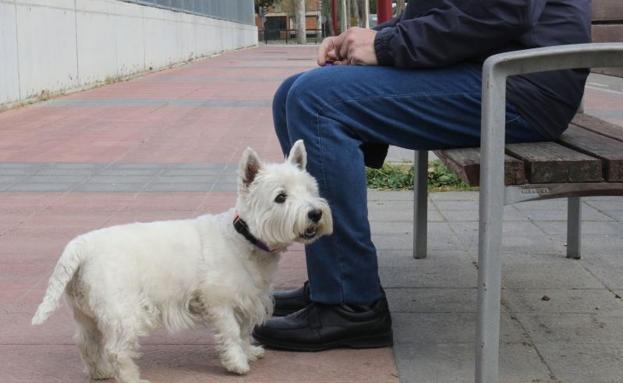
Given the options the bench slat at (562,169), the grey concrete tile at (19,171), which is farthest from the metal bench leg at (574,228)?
the grey concrete tile at (19,171)

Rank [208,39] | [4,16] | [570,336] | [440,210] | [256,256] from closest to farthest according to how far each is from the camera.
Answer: [256,256], [570,336], [440,210], [4,16], [208,39]

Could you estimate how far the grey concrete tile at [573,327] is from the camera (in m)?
3.53

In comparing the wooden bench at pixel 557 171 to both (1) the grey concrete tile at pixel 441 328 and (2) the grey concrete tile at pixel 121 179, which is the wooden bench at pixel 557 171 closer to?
(1) the grey concrete tile at pixel 441 328

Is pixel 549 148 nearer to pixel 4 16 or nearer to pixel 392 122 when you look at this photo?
pixel 392 122

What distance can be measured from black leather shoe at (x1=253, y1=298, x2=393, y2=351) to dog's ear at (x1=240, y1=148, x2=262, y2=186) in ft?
1.97

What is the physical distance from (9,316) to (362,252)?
155 centimetres

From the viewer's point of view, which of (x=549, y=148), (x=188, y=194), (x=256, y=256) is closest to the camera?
(x=549, y=148)

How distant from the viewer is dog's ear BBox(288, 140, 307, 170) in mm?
3156

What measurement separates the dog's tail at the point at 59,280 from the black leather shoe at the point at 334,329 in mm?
859

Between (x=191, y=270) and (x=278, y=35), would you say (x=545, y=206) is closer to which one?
(x=191, y=270)

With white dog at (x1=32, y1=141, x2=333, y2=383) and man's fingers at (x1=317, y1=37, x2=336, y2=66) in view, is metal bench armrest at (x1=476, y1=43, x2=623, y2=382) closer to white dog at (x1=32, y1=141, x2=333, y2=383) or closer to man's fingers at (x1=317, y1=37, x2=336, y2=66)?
white dog at (x1=32, y1=141, x2=333, y2=383)

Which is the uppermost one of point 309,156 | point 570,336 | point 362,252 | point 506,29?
point 506,29

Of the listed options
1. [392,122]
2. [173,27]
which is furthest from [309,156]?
[173,27]

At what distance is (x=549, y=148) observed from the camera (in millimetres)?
3025
